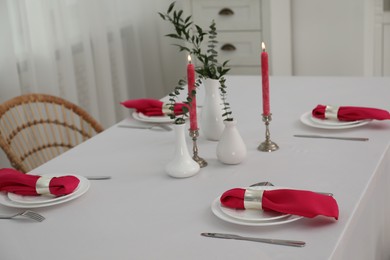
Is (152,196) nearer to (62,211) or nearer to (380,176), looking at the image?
(62,211)

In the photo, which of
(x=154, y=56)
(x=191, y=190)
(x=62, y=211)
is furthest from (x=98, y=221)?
(x=154, y=56)

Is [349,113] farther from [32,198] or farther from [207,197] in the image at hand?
[32,198]

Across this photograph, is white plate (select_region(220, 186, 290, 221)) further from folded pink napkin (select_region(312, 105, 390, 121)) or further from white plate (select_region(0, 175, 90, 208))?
folded pink napkin (select_region(312, 105, 390, 121))

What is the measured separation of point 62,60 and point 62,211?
5.71ft

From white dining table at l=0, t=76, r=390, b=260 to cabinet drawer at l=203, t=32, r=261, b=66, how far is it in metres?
1.60

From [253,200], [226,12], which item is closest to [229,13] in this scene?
[226,12]

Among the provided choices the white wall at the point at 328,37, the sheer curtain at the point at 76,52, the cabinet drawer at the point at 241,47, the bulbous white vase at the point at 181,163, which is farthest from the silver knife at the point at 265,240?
the white wall at the point at 328,37

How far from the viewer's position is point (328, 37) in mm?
3928

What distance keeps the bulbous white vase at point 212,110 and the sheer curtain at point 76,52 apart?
1216 mm

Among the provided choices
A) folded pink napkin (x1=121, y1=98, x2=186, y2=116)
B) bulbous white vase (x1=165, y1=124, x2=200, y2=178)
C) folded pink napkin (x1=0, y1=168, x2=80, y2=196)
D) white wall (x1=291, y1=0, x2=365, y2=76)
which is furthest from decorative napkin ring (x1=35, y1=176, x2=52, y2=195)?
white wall (x1=291, y1=0, x2=365, y2=76)

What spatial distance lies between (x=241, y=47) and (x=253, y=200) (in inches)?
97.6

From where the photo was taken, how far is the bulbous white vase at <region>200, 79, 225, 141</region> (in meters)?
1.79

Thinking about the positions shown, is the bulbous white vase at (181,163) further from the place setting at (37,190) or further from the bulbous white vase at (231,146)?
the place setting at (37,190)

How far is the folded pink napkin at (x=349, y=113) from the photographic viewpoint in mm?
1821
